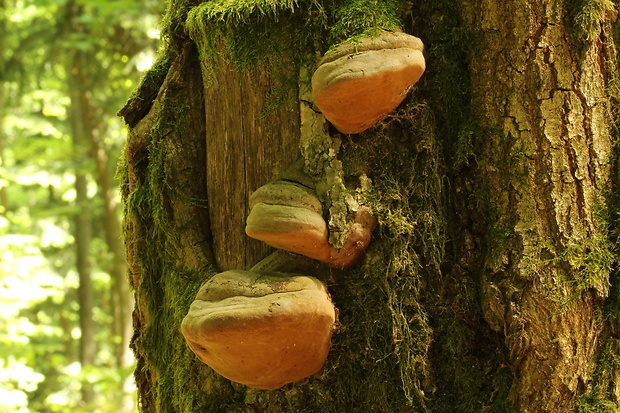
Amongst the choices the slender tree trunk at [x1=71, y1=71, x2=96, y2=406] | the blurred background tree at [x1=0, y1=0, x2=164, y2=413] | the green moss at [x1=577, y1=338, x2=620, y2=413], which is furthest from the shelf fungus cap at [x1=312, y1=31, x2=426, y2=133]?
the slender tree trunk at [x1=71, y1=71, x2=96, y2=406]

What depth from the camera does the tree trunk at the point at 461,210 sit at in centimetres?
179

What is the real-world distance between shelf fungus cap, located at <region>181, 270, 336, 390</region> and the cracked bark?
61 centimetres

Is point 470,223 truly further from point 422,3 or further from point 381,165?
point 422,3

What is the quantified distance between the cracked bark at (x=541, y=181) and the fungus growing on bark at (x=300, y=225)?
0.46 m

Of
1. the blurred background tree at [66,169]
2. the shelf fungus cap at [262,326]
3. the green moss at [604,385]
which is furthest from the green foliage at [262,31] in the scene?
the blurred background tree at [66,169]

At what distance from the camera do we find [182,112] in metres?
2.24

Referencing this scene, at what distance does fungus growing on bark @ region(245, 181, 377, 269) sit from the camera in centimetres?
174

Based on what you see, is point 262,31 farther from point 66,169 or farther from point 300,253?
point 66,169

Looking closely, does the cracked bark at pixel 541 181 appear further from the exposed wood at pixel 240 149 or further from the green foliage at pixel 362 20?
the exposed wood at pixel 240 149

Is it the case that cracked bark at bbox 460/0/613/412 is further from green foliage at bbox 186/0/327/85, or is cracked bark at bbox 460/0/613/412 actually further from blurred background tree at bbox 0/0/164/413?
blurred background tree at bbox 0/0/164/413

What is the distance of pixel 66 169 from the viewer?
10.8m

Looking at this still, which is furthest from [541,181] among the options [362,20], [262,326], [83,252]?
[83,252]

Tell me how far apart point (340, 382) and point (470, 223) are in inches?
29.0

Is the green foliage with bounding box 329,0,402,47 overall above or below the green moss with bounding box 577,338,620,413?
above
